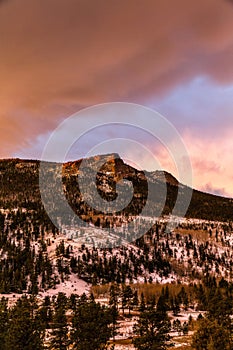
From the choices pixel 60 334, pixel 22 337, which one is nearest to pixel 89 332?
pixel 60 334

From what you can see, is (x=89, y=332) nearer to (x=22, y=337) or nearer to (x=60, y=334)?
(x=60, y=334)

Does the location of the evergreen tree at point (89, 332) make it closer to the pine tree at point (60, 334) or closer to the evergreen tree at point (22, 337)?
the pine tree at point (60, 334)

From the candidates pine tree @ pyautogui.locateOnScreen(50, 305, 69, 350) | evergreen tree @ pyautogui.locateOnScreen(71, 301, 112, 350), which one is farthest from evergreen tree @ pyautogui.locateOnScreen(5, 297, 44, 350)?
pine tree @ pyautogui.locateOnScreen(50, 305, 69, 350)

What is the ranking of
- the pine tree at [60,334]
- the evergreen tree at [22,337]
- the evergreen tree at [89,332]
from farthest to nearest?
the pine tree at [60,334] < the evergreen tree at [89,332] < the evergreen tree at [22,337]

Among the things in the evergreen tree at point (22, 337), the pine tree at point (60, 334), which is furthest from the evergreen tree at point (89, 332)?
the evergreen tree at point (22, 337)

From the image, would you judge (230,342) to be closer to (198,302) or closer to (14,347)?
(14,347)

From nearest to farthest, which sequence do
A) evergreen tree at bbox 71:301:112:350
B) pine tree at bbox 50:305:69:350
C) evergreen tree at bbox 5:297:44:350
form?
evergreen tree at bbox 5:297:44:350 → evergreen tree at bbox 71:301:112:350 → pine tree at bbox 50:305:69:350

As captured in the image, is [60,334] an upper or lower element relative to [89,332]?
lower

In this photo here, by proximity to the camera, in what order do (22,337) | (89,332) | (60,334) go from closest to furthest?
(22,337) < (89,332) < (60,334)

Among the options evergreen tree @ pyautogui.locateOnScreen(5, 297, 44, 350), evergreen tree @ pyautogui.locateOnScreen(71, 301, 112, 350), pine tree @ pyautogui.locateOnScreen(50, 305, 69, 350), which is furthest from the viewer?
pine tree @ pyautogui.locateOnScreen(50, 305, 69, 350)

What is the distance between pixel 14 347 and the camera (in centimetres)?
5612

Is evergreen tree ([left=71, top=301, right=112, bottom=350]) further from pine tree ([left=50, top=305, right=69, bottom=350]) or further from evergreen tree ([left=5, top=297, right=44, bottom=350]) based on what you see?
evergreen tree ([left=5, top=297, right=44, bottom=350])

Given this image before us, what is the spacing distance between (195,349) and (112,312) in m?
51.8

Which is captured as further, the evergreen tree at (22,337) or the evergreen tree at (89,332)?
the evergreen tree at (89,332)
